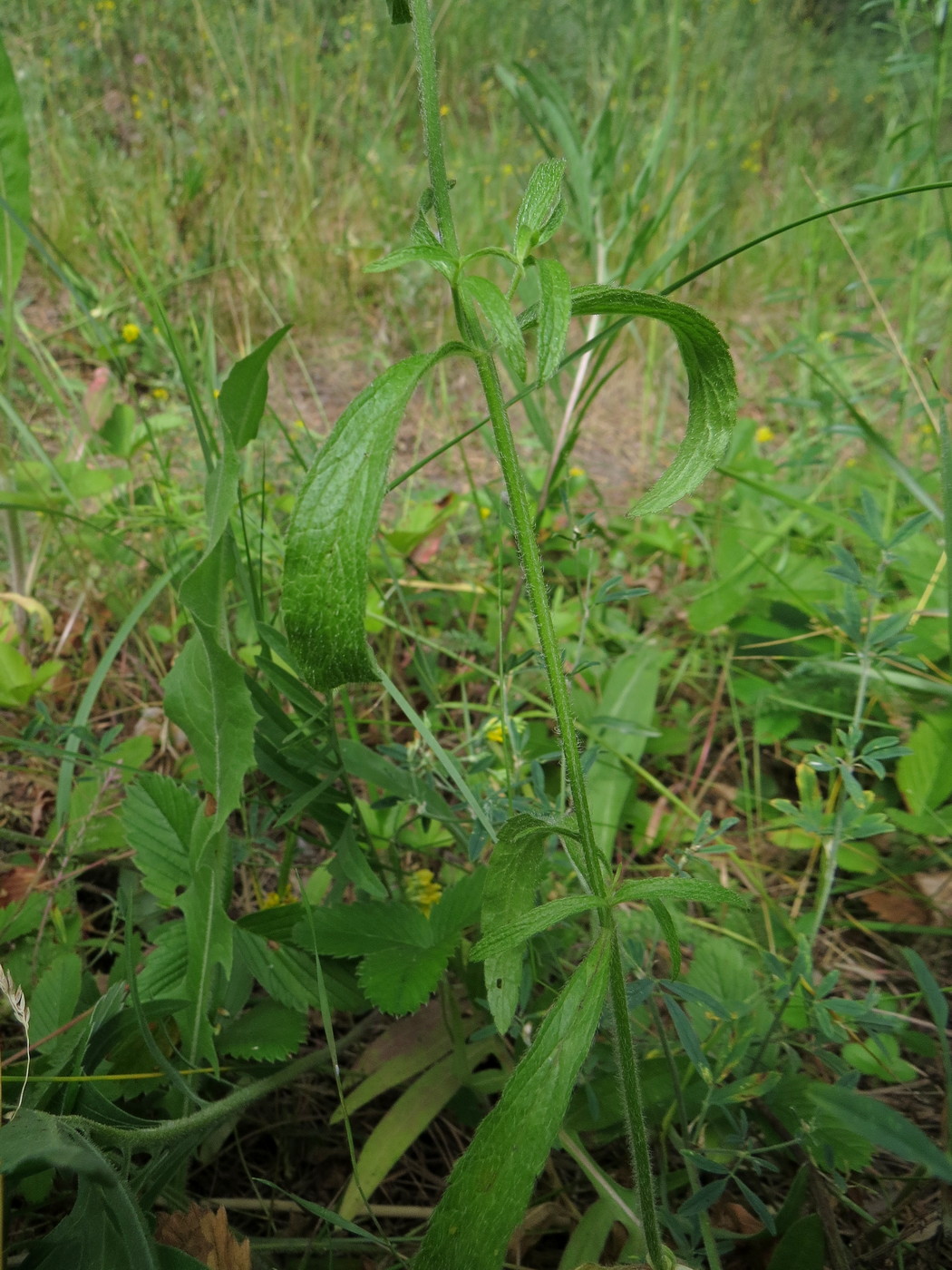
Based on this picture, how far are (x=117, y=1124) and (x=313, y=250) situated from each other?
2743mm

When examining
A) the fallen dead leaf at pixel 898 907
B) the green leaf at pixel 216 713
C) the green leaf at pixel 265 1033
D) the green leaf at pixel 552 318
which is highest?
the green leaf at pixel 552 318

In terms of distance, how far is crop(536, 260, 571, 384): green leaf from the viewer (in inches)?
19.7

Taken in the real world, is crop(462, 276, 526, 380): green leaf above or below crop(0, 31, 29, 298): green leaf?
below

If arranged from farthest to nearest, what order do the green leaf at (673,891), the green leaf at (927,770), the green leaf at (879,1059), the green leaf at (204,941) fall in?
the green leaf at (927,770), the green leaf at (879,1059), the green leaf at (204,941), the green leaf at (673,891)

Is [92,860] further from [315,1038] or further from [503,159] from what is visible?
[503,159]

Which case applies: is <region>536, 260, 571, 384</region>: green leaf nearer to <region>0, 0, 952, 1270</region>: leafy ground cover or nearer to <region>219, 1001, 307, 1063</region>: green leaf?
<region>0, 0, 952, 1270</region>: leafy ground cover

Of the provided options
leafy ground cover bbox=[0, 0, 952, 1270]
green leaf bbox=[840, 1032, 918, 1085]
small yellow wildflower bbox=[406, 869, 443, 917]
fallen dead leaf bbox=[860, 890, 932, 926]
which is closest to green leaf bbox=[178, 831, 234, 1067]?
leafy ground cover bbox=[0, 0, 952, 1270]

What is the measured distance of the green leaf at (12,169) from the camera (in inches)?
48.3

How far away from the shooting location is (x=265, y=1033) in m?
0.82

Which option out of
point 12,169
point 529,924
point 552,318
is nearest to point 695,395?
point 552,318

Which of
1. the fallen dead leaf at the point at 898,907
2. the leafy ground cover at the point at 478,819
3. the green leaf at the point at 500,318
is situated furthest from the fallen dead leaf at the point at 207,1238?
the fallen dead leaf at the point at 898,907

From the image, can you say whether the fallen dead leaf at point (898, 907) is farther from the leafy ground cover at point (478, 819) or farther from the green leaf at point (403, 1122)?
the green leaf at point (403, 1122)

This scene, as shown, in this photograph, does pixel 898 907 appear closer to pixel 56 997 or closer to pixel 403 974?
pixel 403 974

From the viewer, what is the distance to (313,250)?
2830 mm
